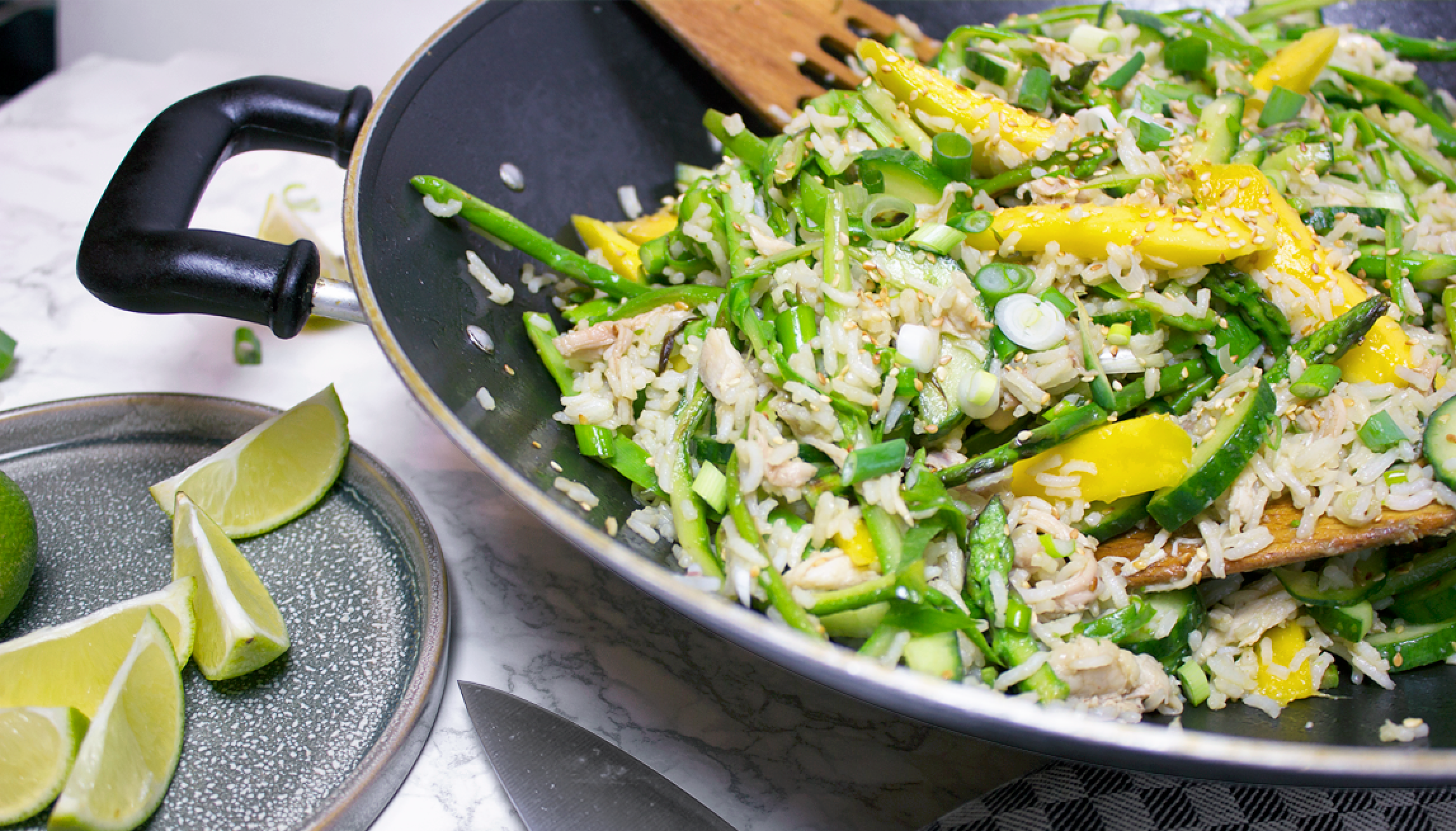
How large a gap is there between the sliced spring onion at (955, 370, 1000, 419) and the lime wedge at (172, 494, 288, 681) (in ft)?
4.70

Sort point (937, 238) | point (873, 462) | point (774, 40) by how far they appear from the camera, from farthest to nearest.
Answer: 1. point (774, 40)
2. point (937, 238)
3. point (873, 462)

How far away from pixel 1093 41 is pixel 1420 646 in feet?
5.66

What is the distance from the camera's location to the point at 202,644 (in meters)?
1.78

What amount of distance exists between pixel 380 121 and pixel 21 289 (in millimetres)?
1707

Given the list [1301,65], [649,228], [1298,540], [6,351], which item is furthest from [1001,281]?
[6,351]

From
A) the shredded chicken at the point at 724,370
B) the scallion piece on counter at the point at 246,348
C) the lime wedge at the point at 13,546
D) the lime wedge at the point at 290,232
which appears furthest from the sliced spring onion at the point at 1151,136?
the lime wedge at the point at 13,546

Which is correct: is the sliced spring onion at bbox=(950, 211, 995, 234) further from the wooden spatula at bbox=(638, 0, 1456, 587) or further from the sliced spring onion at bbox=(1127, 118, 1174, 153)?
the wooden spatula at bbox=(638, 0, 1456, 587)

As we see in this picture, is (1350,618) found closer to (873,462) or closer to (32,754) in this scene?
(873,462)

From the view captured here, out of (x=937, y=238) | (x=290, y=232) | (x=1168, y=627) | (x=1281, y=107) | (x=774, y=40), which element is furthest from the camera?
(x=774, y=40)

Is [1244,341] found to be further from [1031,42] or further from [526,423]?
[526,423]

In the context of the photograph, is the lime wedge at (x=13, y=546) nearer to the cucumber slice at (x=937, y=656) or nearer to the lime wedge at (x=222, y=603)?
the lime wedge at (x=222, y=603)

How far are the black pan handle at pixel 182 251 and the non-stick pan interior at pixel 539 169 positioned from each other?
0.57 ft

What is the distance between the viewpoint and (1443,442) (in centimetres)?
169

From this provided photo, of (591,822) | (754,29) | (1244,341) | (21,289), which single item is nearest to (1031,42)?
(754,29)
